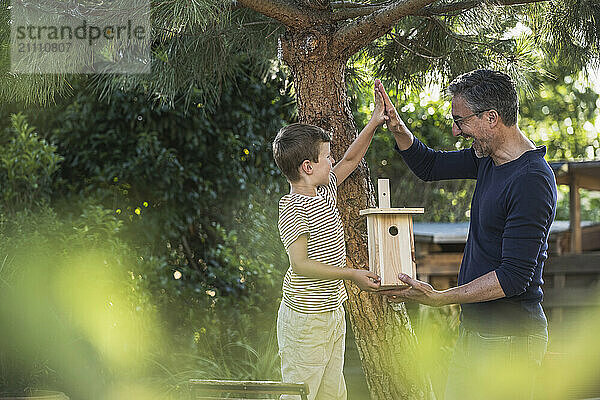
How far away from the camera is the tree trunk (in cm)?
289

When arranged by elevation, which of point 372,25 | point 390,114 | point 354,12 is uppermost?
point 354,12

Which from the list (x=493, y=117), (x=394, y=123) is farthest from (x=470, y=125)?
(x=394, y=123)

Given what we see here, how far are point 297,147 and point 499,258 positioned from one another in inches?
29.8

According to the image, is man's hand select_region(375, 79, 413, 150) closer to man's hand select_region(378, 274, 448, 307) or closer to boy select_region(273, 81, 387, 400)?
boy select_region(273, 81, 387, 400)

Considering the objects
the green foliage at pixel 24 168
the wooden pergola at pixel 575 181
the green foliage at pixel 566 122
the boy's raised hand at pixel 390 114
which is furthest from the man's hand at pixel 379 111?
the green foliage at pixel 566 122

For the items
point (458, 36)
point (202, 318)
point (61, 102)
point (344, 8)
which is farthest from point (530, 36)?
point (61, 102)

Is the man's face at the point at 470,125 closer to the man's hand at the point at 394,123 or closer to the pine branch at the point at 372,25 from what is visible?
the man's hand at the point at 394,123

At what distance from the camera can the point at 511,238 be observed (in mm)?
2254

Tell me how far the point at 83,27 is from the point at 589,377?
11.8 feet

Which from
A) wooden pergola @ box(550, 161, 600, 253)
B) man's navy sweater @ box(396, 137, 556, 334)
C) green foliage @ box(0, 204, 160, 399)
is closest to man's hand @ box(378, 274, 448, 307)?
man's navy sweater @ box(396, 137, 556, 334)

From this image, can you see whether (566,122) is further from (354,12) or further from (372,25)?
(372,25)

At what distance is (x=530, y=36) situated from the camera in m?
3.50

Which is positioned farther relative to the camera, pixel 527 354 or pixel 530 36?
pixel 530 36

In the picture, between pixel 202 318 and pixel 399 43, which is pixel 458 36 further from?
pixel 202 318
